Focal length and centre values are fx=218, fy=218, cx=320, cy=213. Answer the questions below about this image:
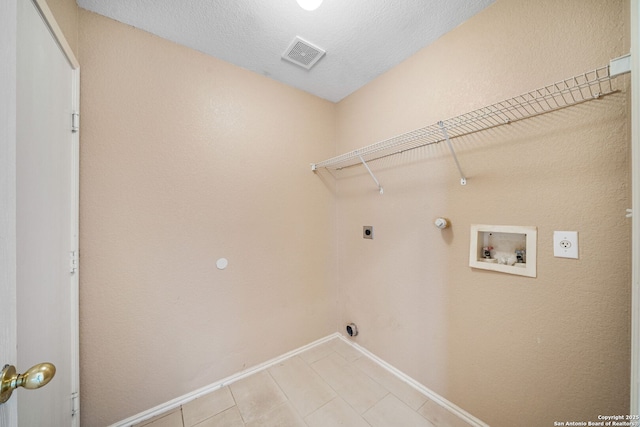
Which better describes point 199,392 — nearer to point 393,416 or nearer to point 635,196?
point 393,416

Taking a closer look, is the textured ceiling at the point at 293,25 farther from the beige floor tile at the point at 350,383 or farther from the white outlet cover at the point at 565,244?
the beige floor tile at the point at 350,383

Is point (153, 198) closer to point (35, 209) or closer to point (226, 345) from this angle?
point (35, 209)

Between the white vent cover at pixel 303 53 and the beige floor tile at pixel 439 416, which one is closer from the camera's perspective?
the beige floor tile at pixel 439 416

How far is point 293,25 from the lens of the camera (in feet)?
4.38

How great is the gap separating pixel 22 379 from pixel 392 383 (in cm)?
185

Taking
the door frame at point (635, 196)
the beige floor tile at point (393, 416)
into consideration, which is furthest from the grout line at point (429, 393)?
the door frame at point (635, 196)

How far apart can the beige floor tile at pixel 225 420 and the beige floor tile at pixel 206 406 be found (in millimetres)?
31

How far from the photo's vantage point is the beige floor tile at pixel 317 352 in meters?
1.89

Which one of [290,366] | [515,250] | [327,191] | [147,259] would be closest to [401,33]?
[327,191]

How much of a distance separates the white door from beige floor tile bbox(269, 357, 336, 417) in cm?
114

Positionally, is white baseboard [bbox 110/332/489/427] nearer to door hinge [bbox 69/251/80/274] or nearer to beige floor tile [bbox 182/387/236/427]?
beige floor tile [bbox 182/387/236/427]

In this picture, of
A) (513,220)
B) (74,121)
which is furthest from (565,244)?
(74,121)

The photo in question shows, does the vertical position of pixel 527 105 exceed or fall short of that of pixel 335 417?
it exceeds it

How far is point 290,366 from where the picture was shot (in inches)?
70.5
